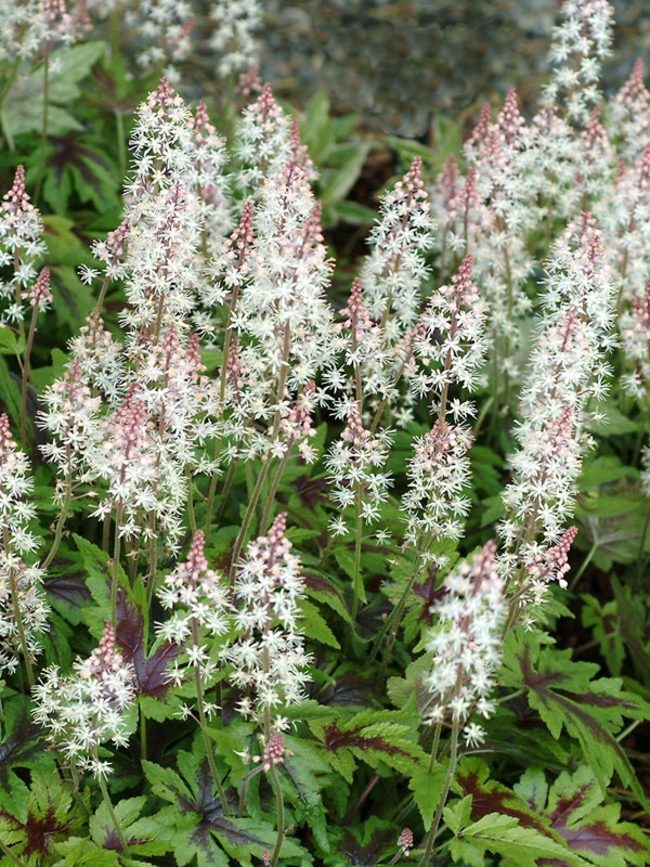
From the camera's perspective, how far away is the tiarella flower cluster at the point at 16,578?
122 inches

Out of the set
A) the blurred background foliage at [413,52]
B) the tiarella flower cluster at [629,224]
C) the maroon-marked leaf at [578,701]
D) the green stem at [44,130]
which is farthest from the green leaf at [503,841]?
the blurred background foliage at [413,52]

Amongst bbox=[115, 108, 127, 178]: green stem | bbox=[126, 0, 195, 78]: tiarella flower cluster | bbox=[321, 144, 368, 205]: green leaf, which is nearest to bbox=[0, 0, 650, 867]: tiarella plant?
bbox=[115, 108, 127, 178]: green stem

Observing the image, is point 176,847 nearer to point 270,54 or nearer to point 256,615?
point 256,615

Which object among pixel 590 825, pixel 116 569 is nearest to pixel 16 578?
pixel 116 569

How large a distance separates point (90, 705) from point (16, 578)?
20.0 inches

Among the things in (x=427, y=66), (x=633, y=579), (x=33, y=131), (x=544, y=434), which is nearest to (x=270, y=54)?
(x=427, y=66)

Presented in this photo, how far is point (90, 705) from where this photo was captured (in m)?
2.97

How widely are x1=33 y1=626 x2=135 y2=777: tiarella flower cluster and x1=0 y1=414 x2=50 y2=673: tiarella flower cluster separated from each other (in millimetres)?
158

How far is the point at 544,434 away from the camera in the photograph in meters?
3.26

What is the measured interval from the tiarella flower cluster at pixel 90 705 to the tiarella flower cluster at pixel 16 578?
16 cm

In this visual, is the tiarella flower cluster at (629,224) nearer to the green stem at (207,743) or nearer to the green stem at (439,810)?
the green stem at (439,810)

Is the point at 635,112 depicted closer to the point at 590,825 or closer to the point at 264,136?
the point at 264,136

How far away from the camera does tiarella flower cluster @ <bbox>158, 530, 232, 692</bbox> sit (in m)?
2.68

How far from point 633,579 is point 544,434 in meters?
2.02
